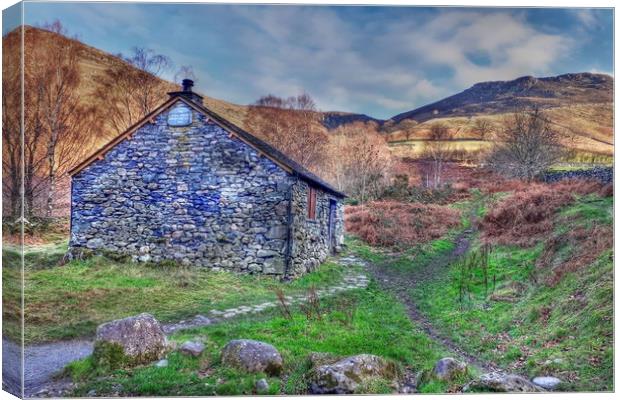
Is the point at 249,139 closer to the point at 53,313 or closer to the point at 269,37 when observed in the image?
the point at 269,37

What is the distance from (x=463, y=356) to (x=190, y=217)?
20.3 ft

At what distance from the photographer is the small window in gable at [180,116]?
1016 centimetres

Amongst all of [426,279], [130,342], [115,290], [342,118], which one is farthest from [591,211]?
[115,290]

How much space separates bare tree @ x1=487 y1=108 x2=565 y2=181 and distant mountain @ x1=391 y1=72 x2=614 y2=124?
11.8 inches

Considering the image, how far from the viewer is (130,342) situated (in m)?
5.87

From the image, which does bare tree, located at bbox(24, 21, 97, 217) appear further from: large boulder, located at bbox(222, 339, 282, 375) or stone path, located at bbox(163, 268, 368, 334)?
large boulder, located at bbox(222, 339, 282, 375)

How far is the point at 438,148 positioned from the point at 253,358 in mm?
4960

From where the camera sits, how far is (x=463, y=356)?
652 cm

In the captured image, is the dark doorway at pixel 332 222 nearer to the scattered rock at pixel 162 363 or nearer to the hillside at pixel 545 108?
the hillside at pixel 545 108

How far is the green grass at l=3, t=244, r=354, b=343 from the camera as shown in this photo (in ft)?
20.8

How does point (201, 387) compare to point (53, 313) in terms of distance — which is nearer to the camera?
point (201, 387)

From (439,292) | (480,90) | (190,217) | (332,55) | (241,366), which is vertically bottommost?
(241,366)

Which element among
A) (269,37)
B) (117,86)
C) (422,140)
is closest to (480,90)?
(422,140)

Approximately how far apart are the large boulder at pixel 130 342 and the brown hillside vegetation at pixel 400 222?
230 inches
